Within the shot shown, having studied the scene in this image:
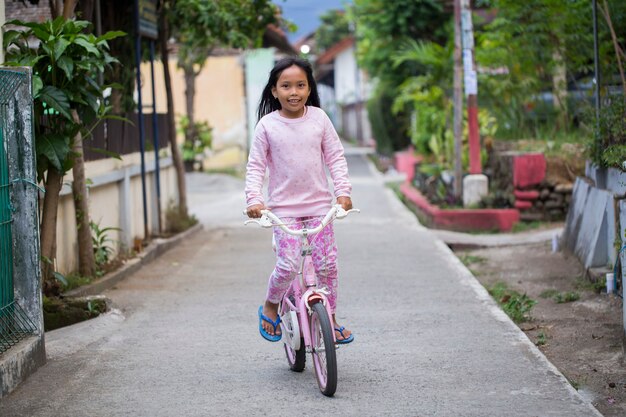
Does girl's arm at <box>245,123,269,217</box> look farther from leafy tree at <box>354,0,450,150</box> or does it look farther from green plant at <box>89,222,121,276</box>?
leafy tree at <box>354,0,450,150</box>

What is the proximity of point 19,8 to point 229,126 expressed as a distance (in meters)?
19.4

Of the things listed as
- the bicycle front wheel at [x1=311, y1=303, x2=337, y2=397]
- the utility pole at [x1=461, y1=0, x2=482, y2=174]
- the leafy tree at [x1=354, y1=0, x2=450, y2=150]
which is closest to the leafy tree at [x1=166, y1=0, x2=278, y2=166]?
the utility pole at [x1=461, y1=0, x2=482, y2=174]

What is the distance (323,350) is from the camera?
18.6 feet

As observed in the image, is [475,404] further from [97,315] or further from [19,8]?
[19,8]

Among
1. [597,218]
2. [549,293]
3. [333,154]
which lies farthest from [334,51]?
[333,154]

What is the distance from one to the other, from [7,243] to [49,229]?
1940mm

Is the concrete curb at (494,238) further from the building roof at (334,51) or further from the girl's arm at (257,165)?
the building roof at (334,51)

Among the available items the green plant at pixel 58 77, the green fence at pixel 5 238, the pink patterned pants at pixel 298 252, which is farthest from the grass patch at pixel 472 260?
the green fence at pixel 5 238

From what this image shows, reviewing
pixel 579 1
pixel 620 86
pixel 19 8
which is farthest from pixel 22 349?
pixel 579 1

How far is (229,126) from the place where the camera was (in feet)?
99.5

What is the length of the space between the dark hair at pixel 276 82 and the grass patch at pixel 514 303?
2952mm

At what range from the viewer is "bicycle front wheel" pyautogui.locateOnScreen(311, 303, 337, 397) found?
546 centimetres

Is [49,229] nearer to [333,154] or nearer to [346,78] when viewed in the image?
[333,154]

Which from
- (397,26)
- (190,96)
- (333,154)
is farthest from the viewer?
(190,96)
